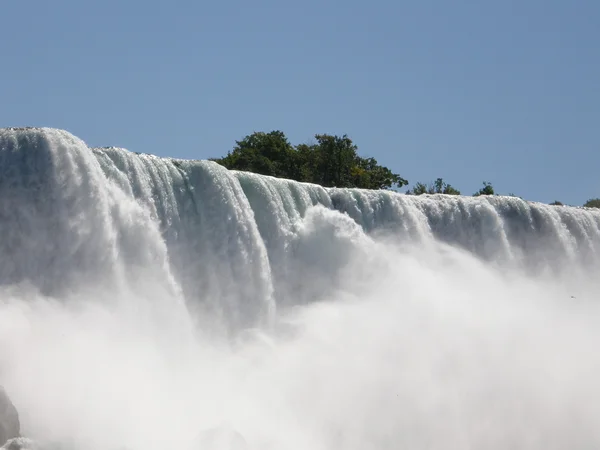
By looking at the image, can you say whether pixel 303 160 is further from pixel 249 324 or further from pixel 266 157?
pixel 249 324

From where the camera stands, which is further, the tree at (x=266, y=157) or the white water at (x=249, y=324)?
the tree at (x=266, y=157)

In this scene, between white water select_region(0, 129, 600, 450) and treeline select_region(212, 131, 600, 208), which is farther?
treeline select_region(212, 131, 600, 208)

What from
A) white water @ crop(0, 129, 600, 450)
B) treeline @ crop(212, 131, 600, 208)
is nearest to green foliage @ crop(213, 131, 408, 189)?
treeline @ crop(212, 131, 600, 208)

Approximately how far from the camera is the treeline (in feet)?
155

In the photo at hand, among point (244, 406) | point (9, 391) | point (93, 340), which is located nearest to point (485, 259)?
point (244, 406)

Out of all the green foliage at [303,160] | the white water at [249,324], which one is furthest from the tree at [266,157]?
the white water at [249,324]

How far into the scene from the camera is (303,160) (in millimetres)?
48344

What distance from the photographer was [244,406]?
21.8 meters

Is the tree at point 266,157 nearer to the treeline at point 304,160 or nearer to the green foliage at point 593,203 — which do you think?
the treeline at point 304,160

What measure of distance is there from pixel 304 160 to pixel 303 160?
22cm

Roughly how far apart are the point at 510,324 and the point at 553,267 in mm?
7072

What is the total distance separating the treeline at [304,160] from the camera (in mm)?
47250

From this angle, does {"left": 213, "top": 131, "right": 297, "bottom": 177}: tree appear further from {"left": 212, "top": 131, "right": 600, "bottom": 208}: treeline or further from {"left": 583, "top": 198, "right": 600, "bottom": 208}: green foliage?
{"left": 583, "top": 198, "right": 600, "bottom": 208}: green foliage

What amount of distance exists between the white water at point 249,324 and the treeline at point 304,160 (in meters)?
16.0
